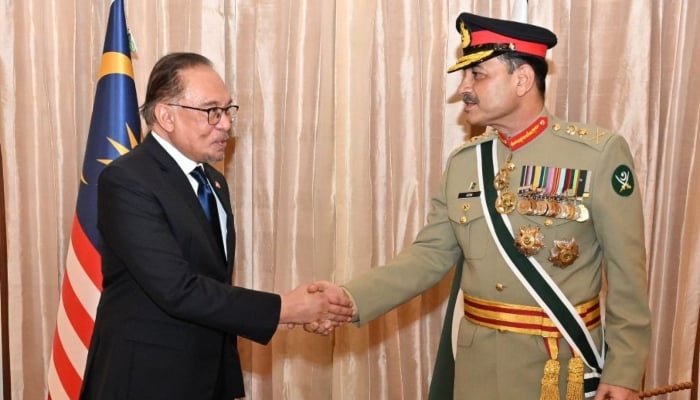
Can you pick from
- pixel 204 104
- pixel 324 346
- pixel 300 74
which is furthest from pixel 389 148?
pixel 204 104

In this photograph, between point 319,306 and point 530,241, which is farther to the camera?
point 319,306

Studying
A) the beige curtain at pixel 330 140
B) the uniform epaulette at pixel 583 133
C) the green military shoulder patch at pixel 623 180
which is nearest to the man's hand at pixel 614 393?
the green military shoulder patch at pixel 623 180

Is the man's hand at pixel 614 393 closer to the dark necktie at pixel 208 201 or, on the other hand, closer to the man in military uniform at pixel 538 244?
the man in military uniform at pixel 538 244

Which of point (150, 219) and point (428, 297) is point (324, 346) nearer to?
point (428, 297)

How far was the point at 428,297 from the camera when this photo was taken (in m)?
3.44

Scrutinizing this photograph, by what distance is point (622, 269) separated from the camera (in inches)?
85.0

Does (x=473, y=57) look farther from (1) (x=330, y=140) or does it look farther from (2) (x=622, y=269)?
(1) (x=330, y=140)

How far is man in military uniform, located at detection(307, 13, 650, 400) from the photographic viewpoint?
2.18 m

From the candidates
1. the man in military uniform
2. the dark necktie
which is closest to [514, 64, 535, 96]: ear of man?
the man in military uniform

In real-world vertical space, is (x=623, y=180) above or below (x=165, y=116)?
Answer: below

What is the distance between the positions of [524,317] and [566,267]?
19 centimetres

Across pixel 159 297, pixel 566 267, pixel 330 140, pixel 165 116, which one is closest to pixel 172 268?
pixel 159 297

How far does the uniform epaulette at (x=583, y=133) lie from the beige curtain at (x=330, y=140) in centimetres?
85

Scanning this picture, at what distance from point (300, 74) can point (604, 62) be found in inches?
49.9
